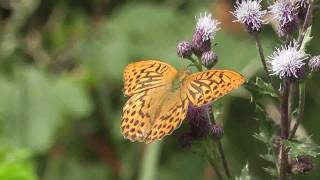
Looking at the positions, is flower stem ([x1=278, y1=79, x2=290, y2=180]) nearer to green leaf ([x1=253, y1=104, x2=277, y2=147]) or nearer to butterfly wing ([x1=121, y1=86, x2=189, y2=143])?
green leaf ([x1=253, y1=104, x2=277, y2=147])

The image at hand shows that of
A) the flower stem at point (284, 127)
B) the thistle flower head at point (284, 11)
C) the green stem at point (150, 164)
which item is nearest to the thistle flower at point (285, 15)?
the thistle flower head at point (284, 11)

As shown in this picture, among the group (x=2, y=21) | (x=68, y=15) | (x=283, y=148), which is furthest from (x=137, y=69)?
(x=68, y=15)

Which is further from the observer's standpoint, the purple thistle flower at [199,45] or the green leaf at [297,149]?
the purple thistle flower at [199,45]

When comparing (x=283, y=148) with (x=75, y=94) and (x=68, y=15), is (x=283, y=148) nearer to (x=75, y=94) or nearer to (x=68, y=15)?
(x=75, y=94)

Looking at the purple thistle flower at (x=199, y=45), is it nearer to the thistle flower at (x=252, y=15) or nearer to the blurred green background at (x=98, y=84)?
the thistle flower at (x=252, y=15)

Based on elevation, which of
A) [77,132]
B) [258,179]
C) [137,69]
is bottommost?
[258,179]

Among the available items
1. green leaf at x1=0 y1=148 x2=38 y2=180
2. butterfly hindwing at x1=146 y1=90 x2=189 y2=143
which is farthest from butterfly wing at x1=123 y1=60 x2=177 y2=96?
green leaf at x1=0 y1=148 x2=38 y2=180

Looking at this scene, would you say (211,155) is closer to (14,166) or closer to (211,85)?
(211,85)
